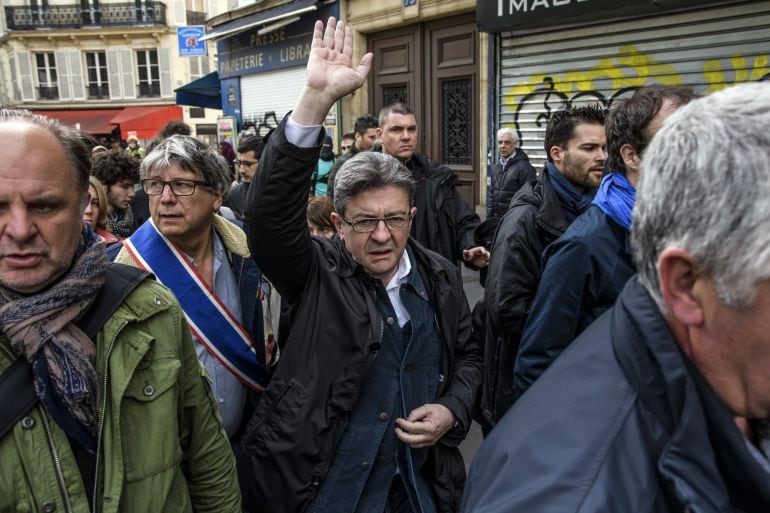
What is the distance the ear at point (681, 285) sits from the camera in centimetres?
89

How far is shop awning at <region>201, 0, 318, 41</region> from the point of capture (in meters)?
11.4

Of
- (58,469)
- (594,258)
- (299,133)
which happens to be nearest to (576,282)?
(594,258)

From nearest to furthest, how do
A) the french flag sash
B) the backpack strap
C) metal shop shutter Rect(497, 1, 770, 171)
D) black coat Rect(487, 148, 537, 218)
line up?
the backpack strap < the french flag sash < metal shop shutter Rect(497, 1, 770, 171) < black coat Rect(487, 148, 537, 218)

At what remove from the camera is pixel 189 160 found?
250 centimetres

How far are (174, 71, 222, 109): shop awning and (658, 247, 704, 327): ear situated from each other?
1713 cm

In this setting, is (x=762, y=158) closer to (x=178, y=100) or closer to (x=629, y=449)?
(x=629, y=449)

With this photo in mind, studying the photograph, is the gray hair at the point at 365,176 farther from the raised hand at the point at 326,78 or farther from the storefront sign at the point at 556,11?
the storefront sign at the point at 556,11

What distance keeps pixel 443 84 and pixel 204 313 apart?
7756mm

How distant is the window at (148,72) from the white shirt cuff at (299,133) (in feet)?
106

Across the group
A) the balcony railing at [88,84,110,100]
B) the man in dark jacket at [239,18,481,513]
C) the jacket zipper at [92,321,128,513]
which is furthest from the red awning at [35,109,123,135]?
the jacket zipper at [92,321,128,513]

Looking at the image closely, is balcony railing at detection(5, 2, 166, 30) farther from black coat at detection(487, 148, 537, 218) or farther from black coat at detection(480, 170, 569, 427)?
black coat at detection(480, 170, 569, 427)

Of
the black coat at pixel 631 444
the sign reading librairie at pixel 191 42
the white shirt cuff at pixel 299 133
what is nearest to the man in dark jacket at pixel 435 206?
the white shirt cuff at pixel 299 133

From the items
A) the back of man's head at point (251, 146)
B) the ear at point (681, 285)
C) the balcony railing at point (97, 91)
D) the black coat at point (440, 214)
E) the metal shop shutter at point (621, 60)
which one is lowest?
the black coat at point (440, 214)

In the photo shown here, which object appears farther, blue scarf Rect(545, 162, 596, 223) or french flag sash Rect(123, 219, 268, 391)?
blue scarf Rect(545, 162, 596, 223)
